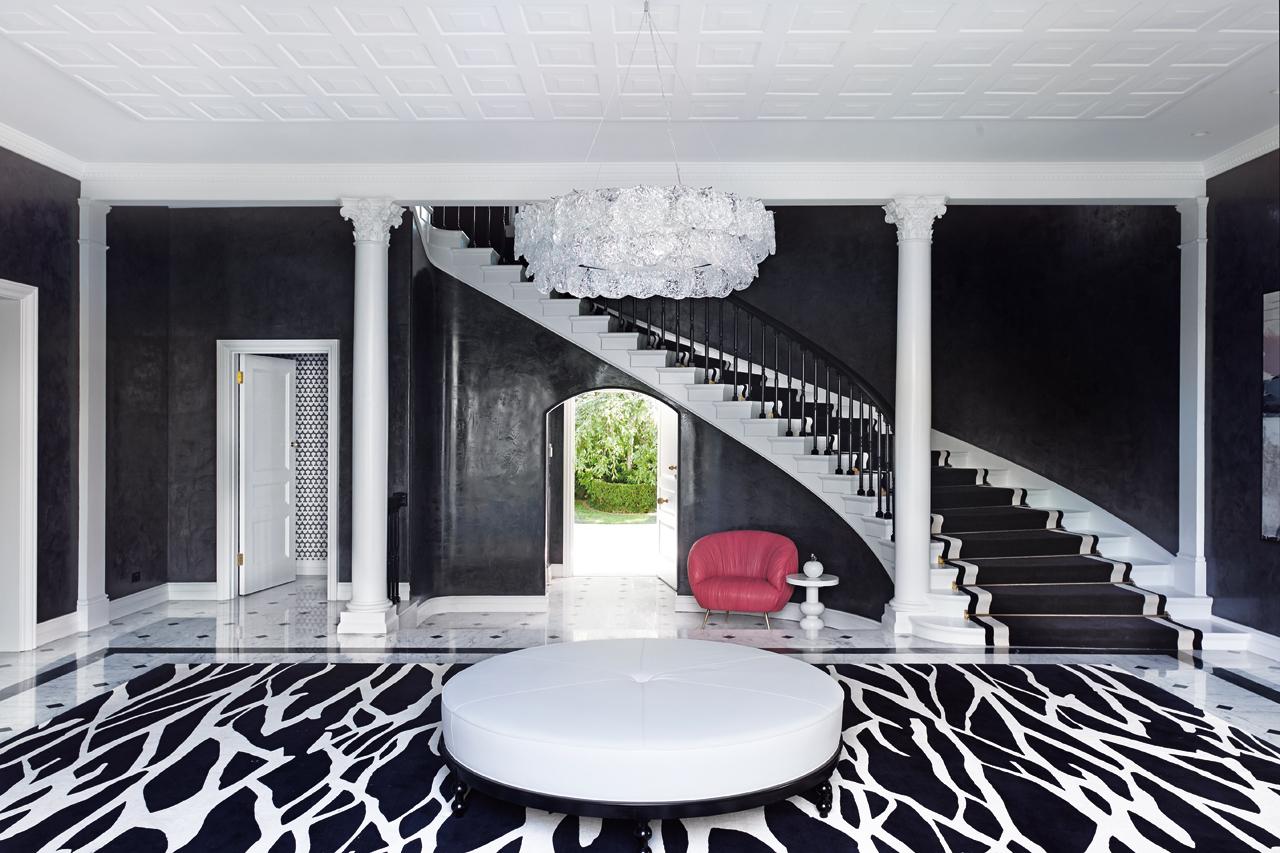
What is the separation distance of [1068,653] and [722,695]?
3.52 meters

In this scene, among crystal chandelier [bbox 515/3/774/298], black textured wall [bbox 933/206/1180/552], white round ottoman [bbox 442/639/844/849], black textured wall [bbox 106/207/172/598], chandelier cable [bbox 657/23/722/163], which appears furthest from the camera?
black textured wall [bbox 933/206/1180/552]

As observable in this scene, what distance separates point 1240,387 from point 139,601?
8.87 metres

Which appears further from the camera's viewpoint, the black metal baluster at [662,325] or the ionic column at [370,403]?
the black metal baluster at [662,325]

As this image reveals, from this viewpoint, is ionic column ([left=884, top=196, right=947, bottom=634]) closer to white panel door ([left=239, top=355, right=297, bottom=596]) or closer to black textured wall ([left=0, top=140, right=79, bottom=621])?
white panel door ([left=239, top=355, right=297, bottom=596])

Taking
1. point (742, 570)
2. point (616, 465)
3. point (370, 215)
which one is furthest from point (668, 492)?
point (616, 465)

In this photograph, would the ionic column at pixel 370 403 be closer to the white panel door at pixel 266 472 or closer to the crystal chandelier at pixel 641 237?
the white panel door at pixel 266 472

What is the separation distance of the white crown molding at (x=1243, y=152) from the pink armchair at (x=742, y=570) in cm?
423

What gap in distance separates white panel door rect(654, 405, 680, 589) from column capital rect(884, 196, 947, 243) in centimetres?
252

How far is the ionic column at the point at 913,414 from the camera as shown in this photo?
254 inches

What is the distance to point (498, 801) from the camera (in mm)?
3453

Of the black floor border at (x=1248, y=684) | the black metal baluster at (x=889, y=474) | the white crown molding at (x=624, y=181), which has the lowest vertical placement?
the black floor border at (x=1248, y=684)

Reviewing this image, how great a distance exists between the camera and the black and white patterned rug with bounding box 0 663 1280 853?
3.14 m

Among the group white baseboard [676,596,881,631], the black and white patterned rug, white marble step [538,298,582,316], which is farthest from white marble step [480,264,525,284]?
the black and white patterned rug

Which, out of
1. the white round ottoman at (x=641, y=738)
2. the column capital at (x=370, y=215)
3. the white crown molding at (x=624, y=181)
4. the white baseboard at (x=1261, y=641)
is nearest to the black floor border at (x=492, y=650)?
the white baseboard at (x=1261, y=641)
